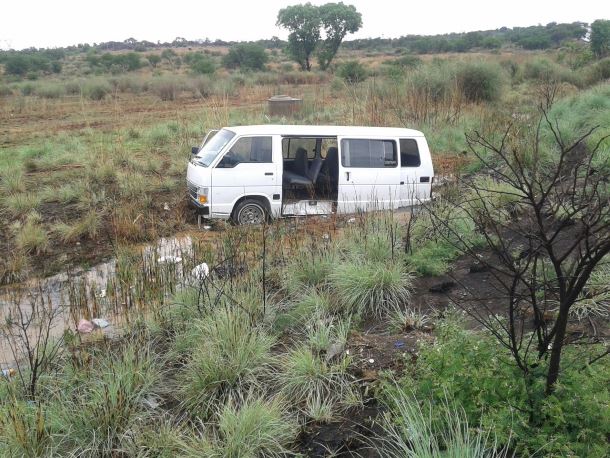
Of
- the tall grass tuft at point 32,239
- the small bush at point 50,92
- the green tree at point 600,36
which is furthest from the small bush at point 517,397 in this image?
the green tree at point 600,36

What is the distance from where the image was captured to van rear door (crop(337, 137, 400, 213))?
9625 mm

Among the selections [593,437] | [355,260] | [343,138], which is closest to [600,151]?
[343,138]

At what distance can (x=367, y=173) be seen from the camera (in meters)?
9.72

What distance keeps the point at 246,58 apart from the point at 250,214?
146 feet

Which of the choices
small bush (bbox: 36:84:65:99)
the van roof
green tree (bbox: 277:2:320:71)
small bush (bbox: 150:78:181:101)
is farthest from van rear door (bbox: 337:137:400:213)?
green tree (bbox: 277:2:320:71)

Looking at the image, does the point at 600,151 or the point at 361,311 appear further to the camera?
the point at 600,151

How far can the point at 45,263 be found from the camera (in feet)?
28.1

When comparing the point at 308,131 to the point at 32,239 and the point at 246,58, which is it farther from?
the point at 246,58

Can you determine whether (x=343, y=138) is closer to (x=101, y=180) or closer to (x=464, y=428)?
(x=101, y=180)

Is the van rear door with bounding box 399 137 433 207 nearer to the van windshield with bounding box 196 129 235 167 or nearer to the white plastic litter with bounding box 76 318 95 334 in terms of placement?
the van windshield with bounding box 196 129 235 167

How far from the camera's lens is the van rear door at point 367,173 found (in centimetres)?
962

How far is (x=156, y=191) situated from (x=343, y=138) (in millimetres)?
4613

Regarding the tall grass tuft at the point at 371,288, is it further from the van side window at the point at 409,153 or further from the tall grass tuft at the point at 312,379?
the van side window at the point at 409,153

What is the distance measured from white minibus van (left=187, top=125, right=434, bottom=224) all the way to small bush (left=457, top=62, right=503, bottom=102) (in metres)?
12.9
